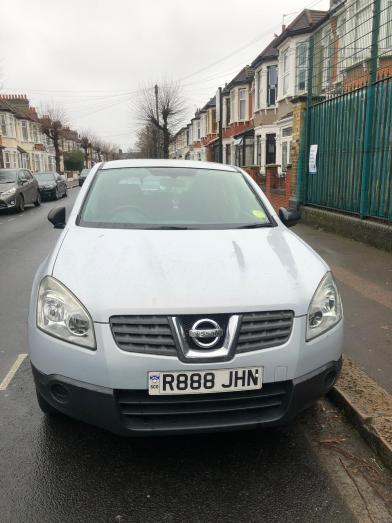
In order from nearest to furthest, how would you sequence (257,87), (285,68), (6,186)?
(6,186)
(285,68)
(257,87)

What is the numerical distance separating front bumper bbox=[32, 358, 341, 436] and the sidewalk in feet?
4.10

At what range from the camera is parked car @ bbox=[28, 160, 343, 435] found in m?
2.32

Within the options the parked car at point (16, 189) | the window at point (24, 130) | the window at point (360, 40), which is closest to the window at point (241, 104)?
the parked car at point (16, 189)

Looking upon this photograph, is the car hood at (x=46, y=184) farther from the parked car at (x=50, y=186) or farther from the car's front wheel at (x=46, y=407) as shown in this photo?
the car's front wheel at (x=46, y=407)

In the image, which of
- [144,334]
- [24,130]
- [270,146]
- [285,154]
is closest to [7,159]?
[24,130]

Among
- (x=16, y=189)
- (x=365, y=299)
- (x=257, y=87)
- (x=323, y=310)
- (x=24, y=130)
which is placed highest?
(x=257, y=87)

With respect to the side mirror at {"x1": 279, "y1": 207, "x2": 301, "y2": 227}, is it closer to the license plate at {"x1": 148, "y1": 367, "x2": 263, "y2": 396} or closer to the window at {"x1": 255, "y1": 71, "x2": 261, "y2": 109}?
the license plate at {"x1": 148, "y1": 367, "x2": 263, "y2": 396}

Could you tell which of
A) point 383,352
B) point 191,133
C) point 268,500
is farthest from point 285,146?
point 191,133

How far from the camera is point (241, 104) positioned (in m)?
40.8

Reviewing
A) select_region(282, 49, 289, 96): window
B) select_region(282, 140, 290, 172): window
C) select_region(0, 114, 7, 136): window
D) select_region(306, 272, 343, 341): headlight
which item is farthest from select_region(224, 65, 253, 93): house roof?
select_region(306, 272, 343, 341): headlight

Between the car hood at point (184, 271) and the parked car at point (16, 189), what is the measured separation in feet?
48.5

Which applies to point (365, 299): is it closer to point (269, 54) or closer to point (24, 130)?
point (269, 54)

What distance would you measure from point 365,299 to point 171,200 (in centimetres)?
275

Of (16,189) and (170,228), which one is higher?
(170,228)
